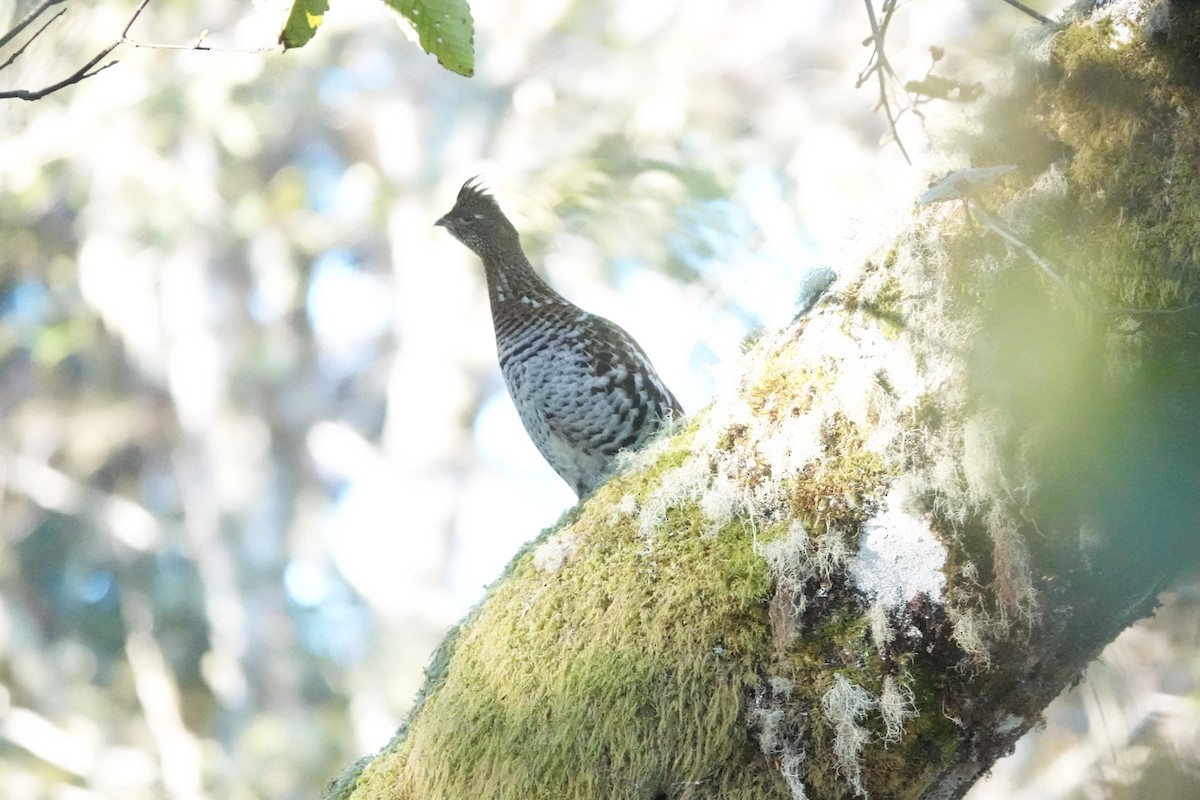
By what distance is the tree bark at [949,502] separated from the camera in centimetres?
153

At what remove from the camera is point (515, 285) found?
4.06 metres

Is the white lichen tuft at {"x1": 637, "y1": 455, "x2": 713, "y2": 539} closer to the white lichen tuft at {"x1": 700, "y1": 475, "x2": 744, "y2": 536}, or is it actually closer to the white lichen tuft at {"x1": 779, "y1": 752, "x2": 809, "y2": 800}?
the white lichen tuft at {"x1": 700, "y1": 475, "x2": 744, "y2": 536}

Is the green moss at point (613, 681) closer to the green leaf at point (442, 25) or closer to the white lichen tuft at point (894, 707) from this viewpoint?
the white lichen tuft at point (894, 707)

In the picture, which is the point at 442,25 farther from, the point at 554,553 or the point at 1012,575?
the point at 1012,575

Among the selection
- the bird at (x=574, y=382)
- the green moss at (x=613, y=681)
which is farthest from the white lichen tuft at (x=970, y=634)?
the bird at (x=574, y=382)

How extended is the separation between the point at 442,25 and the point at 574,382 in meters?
2.24

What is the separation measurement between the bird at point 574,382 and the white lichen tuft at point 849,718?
182 centimetres

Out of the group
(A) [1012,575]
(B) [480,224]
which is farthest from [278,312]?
(A) [1012,575]

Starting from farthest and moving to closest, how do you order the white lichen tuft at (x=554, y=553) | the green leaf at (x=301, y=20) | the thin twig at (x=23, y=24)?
the white lichen tuft at (x=554, y=553), the green leaf at (x=301, y=20), the thin twig at (x=23, y=24)

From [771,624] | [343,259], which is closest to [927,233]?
[771,624]

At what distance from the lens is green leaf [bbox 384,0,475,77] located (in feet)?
4.57

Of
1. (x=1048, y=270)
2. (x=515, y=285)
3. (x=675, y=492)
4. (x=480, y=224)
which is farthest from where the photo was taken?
(x=480, y=224)

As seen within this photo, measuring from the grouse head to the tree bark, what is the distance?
8.42 ft

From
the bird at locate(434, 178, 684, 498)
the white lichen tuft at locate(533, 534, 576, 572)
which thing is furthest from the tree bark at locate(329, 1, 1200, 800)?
the bird at locate(434, 178, 684, 498)
